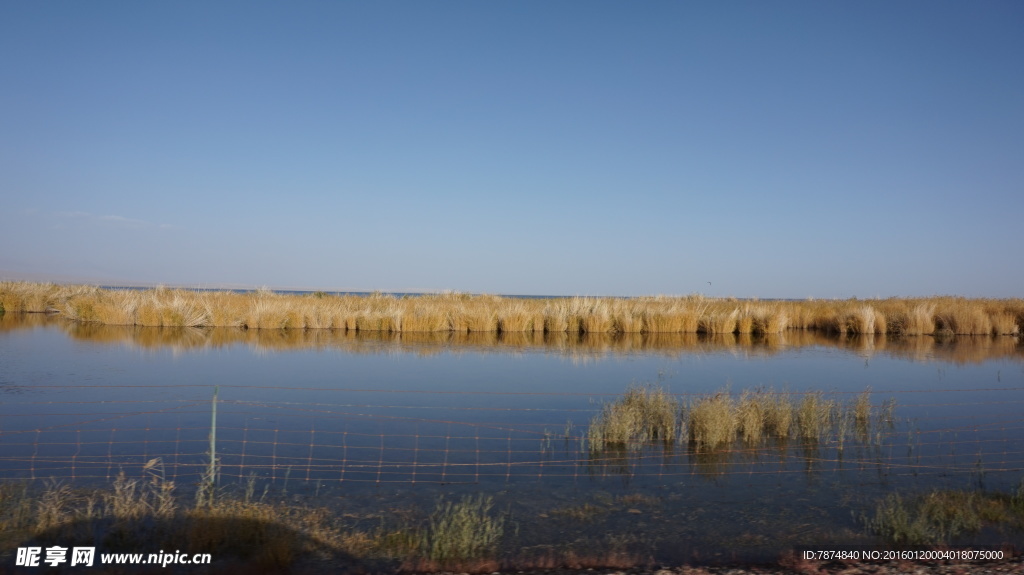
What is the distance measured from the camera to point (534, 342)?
1966 centimetres

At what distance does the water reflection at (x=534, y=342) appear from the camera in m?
17.1

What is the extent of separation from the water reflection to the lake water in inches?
76.9

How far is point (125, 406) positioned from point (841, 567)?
28.4ft

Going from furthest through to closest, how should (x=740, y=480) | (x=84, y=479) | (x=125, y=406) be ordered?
(x=125, y=406), (x=740, y=480), (x=84, y=479)

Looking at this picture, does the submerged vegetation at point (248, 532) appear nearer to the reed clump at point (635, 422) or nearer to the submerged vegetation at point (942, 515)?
the reed clump at point (635, 422)

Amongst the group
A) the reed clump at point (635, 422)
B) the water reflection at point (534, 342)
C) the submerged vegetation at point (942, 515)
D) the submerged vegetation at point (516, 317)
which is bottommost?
the submerged vegetation at point (942, 515)

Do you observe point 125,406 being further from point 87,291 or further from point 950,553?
point 87,291

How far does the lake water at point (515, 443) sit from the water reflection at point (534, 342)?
1.95 m

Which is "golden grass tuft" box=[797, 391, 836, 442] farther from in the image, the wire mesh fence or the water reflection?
the water reflection

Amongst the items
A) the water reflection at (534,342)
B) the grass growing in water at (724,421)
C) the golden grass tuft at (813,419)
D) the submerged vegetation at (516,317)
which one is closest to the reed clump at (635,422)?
the grass growing in water at (724,421)

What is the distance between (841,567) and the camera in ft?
14.7

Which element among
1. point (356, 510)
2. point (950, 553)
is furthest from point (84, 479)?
point (950, 553)

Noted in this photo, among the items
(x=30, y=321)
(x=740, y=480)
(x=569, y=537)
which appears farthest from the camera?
(x=30, y=321)

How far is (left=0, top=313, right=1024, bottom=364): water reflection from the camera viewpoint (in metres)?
17.1
